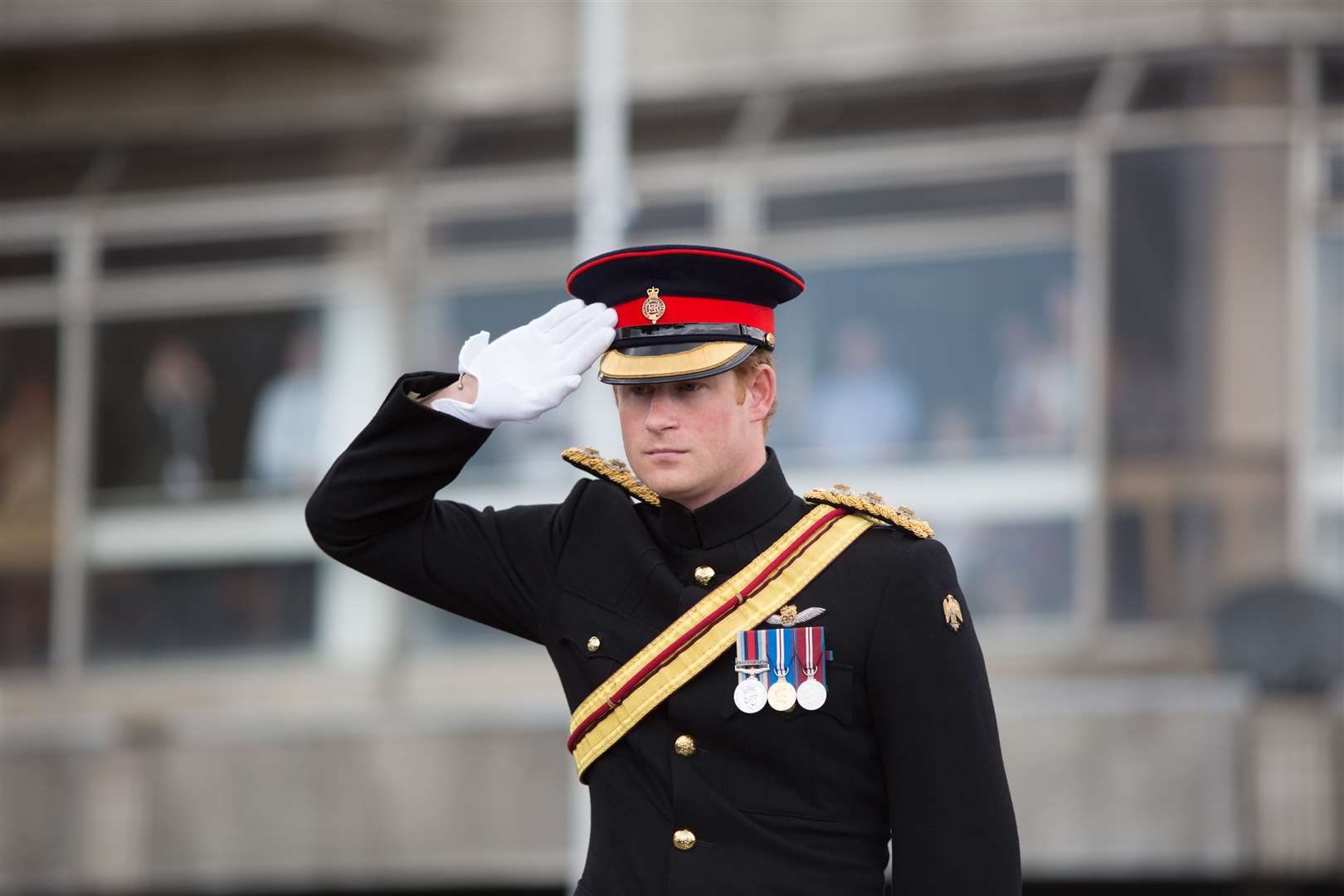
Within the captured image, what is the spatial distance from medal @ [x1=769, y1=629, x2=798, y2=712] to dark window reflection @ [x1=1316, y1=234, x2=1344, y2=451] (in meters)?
8.53

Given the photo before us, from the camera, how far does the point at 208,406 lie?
43.3 ft

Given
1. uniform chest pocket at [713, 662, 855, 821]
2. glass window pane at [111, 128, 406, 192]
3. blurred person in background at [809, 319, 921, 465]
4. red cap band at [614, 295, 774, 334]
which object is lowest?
uniform chest pocket at [713, 662, 855, 821]

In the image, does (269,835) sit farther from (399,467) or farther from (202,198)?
(399,467)

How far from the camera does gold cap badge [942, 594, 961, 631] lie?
321cm

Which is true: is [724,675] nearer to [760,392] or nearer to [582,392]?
[760,392]

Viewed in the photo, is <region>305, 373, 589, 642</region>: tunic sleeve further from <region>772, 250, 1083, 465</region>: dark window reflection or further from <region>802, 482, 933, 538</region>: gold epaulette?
<region>772, 250, 1083, 465</region>: dark window reflection

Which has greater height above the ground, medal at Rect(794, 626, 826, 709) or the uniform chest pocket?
medal at Rect(794, 626, 826, 709)

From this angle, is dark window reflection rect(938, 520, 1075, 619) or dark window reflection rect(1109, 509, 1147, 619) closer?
dark window reflection rect(1109, 509, 1147, 619)

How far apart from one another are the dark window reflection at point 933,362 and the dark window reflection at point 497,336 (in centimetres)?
140

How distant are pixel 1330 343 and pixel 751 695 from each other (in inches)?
342

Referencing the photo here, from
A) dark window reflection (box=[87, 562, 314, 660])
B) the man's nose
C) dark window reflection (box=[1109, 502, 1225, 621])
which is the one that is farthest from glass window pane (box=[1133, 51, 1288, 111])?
the man's nose

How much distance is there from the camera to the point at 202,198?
43.9 ft

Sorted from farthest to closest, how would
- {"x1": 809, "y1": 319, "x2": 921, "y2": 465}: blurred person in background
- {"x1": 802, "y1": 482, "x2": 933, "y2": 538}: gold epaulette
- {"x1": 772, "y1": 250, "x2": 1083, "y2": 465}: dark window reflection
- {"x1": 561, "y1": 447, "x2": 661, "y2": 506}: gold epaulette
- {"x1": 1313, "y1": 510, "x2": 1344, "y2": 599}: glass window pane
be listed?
{"x1": 809, "y1": 319, "x2": 921, "y2": 465}: blurred person in background → {"x1": 772, "y1": 250, "x2": 1083, "y2": 465}: dark window reflection → {"x1": 1313, "y1": 510, "x2": 1344, "y2": 599}: glass window pane → {"x1": 561, "y1": 447, "x2": 661, "y2": 506}: gold epaulette → {"x1": 802, "y1": 482, "x2": 933, "y2": 538}: gold epaulette

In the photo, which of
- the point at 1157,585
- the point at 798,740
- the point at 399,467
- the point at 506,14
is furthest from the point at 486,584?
the point at 506,14
